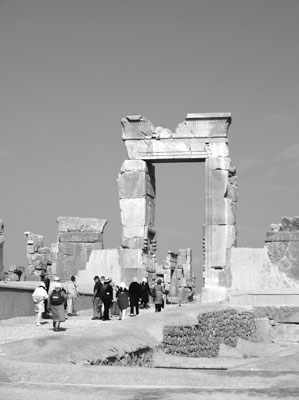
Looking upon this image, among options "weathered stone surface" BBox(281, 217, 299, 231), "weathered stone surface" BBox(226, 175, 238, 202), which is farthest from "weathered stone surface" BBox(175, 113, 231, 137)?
"weathered stone surface" BBox(281, 217, 299, 231)

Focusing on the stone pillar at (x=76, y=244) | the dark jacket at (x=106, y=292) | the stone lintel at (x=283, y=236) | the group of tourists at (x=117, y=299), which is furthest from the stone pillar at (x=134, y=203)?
the dark jacket at (x=106, y=292)

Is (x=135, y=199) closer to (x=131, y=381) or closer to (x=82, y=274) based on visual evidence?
(x=82, y=274)

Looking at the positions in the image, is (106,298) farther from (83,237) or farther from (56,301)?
(83,237)

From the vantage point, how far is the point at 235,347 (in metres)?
Answer: 16.7

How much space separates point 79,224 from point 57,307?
33.1 feet

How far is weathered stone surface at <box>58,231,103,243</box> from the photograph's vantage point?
25625 mm

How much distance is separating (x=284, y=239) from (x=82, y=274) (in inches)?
251

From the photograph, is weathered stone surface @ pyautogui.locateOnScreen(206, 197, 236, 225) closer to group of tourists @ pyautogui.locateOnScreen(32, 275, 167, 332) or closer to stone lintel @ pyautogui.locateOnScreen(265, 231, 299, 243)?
stone lintel @ pyautogui.locateOnScreen(265, 231, 299, 243)

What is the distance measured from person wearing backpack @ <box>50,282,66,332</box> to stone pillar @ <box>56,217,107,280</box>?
878 centimetres

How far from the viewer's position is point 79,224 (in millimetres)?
26156

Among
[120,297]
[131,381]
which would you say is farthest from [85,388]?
[120,297]

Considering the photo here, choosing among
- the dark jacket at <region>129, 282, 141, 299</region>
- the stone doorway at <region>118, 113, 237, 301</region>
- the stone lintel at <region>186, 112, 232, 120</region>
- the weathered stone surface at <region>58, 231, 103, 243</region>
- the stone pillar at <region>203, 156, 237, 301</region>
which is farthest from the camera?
the weathered stone surface at <region>58, 231, 103, 243</region>

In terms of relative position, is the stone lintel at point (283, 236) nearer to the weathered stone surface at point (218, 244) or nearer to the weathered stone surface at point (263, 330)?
the weathered stone surface at point (218, 244)

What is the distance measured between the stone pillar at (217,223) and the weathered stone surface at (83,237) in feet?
12.0
